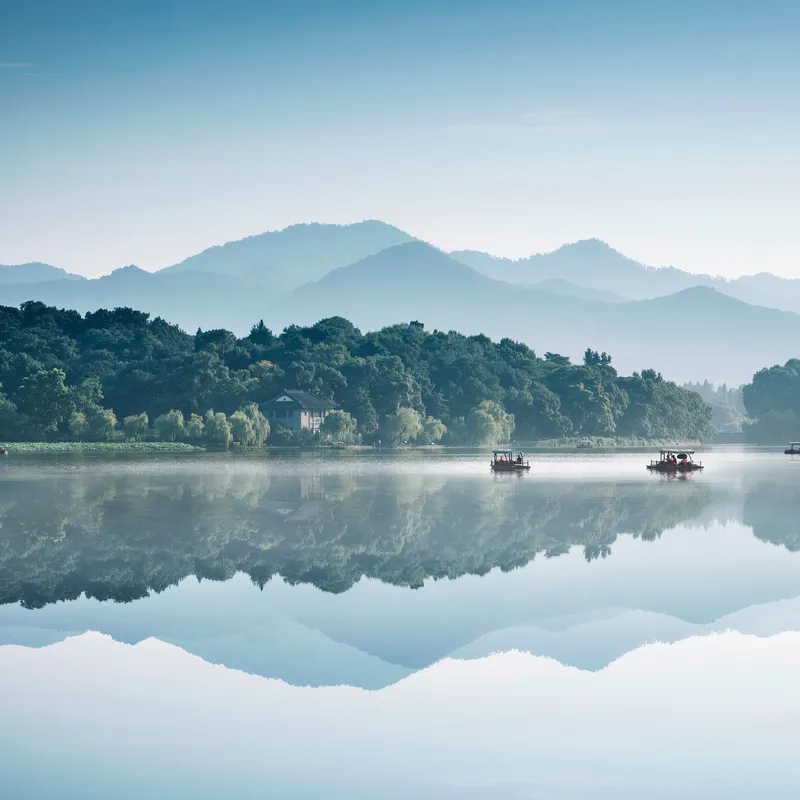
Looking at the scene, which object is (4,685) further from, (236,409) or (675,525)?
(236,409)

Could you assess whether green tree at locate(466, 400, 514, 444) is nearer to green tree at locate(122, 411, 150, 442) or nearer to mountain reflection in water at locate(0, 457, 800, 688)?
green tree at locate(122, 411, 150, 442)

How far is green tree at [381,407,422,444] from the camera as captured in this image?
11144 cm

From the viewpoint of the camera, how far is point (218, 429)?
98688mm

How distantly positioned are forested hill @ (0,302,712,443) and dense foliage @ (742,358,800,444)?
72.7ft

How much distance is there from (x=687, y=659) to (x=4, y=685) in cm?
961

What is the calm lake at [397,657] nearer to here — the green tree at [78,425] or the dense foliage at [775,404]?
the green tree at [78,425]

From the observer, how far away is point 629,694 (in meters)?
14.1

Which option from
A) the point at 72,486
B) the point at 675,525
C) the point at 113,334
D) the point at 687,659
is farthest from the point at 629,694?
the point at 113,334

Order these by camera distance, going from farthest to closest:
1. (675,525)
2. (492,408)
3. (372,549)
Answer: (492,408)
(675,525)
(372,549)

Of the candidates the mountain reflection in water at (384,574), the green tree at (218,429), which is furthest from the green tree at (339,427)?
the mountain reflection in water at (384,574)

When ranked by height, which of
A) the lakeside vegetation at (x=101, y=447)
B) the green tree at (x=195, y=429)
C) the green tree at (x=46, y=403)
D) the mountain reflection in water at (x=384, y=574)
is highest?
the green tree at (x=46, y=403)

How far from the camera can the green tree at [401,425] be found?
111 m

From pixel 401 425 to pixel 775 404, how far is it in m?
85.6

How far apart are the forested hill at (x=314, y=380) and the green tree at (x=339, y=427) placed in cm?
326
